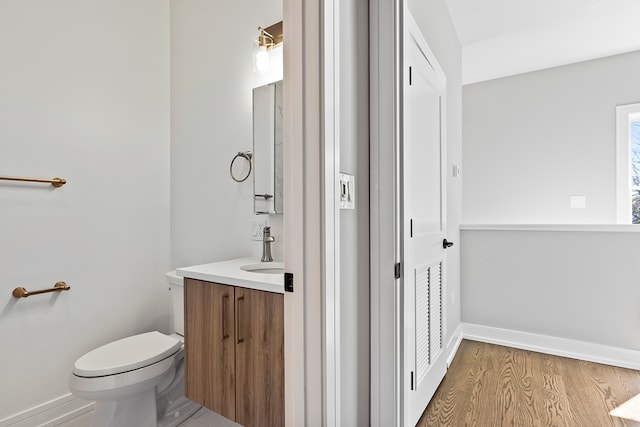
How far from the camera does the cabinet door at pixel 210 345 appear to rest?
4.57ft

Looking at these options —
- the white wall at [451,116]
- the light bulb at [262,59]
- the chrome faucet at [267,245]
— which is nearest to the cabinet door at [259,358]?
the chrome faucet at [267,245]

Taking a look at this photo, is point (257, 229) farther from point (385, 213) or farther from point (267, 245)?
point (385, 213)

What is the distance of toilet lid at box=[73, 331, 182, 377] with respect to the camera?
1.49 metres

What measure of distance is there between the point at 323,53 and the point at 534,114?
3533 millimetres

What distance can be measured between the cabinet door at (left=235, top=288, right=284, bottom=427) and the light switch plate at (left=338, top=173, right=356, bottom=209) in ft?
1.37

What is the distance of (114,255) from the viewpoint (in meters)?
2.13

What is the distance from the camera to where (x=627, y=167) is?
3.26 m

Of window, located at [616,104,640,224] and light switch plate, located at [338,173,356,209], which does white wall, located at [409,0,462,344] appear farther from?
window, located at [616,104,640,224]

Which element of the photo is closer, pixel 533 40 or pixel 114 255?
pixel 114 255

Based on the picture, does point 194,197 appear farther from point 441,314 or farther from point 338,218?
point 441,314

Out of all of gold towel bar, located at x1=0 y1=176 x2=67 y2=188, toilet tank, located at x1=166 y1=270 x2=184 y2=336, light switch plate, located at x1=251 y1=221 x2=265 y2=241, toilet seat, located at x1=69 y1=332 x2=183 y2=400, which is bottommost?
toilet seat, located at x1=69 y1=332 x2=183 y2=400

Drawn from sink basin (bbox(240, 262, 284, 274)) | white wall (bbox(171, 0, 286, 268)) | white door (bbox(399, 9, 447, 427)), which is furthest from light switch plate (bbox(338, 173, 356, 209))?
white wall (bbox(171, 0, 286, 268))

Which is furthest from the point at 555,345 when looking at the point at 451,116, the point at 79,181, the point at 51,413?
the point at 79,181

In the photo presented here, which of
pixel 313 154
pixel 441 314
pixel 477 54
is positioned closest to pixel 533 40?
pixel 477 54
